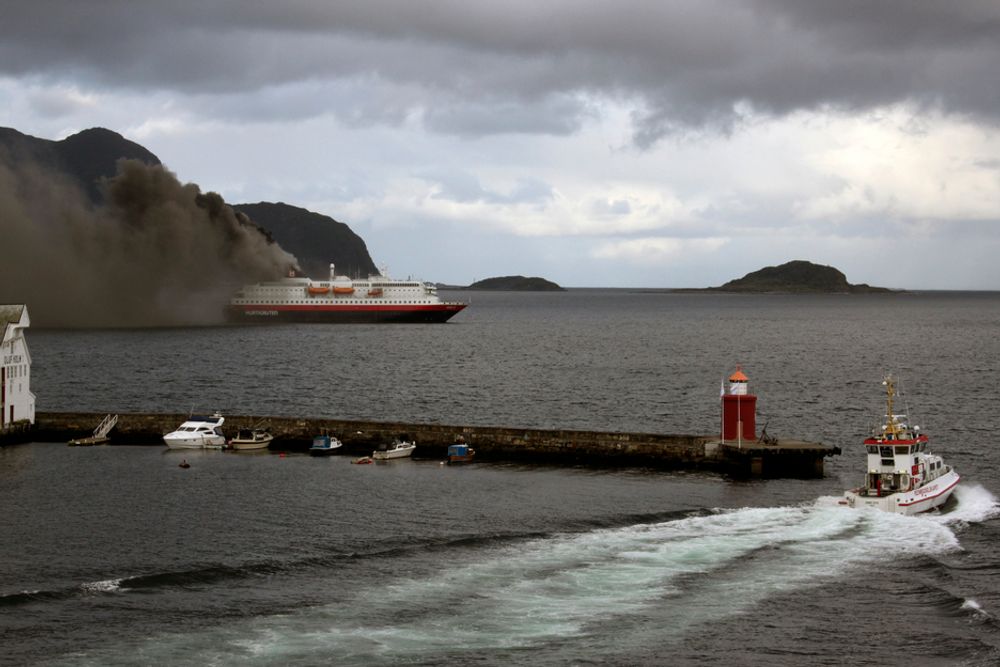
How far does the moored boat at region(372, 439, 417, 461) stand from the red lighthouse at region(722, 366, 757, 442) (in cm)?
1281

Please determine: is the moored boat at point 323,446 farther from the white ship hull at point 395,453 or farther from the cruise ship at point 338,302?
the cruise ship at point 338,302

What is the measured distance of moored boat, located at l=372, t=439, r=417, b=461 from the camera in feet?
144

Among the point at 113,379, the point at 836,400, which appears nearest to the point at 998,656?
the point at 836,400

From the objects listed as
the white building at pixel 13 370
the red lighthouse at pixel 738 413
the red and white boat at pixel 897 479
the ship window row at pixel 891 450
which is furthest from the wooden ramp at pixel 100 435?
the ship window row at pixel 891 450

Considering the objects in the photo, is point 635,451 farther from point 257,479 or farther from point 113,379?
point 113,379

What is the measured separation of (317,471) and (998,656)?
26.6 metres

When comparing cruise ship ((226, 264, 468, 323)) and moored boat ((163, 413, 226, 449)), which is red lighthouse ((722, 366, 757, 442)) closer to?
moored boat ((163, 413, 226, 449))

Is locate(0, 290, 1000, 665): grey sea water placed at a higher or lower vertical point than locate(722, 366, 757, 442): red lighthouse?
lower

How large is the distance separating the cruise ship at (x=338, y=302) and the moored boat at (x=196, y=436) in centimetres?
11711

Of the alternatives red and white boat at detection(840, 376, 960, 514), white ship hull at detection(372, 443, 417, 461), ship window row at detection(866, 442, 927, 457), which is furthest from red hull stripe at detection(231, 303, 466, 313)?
ship window row at detection(866, 442, 927, 457)

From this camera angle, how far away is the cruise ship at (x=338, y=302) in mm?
165625

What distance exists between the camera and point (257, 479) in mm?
40031

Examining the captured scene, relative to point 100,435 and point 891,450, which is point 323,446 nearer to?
point 100,435

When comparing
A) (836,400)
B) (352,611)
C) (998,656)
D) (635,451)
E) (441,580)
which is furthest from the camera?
(836,400)
